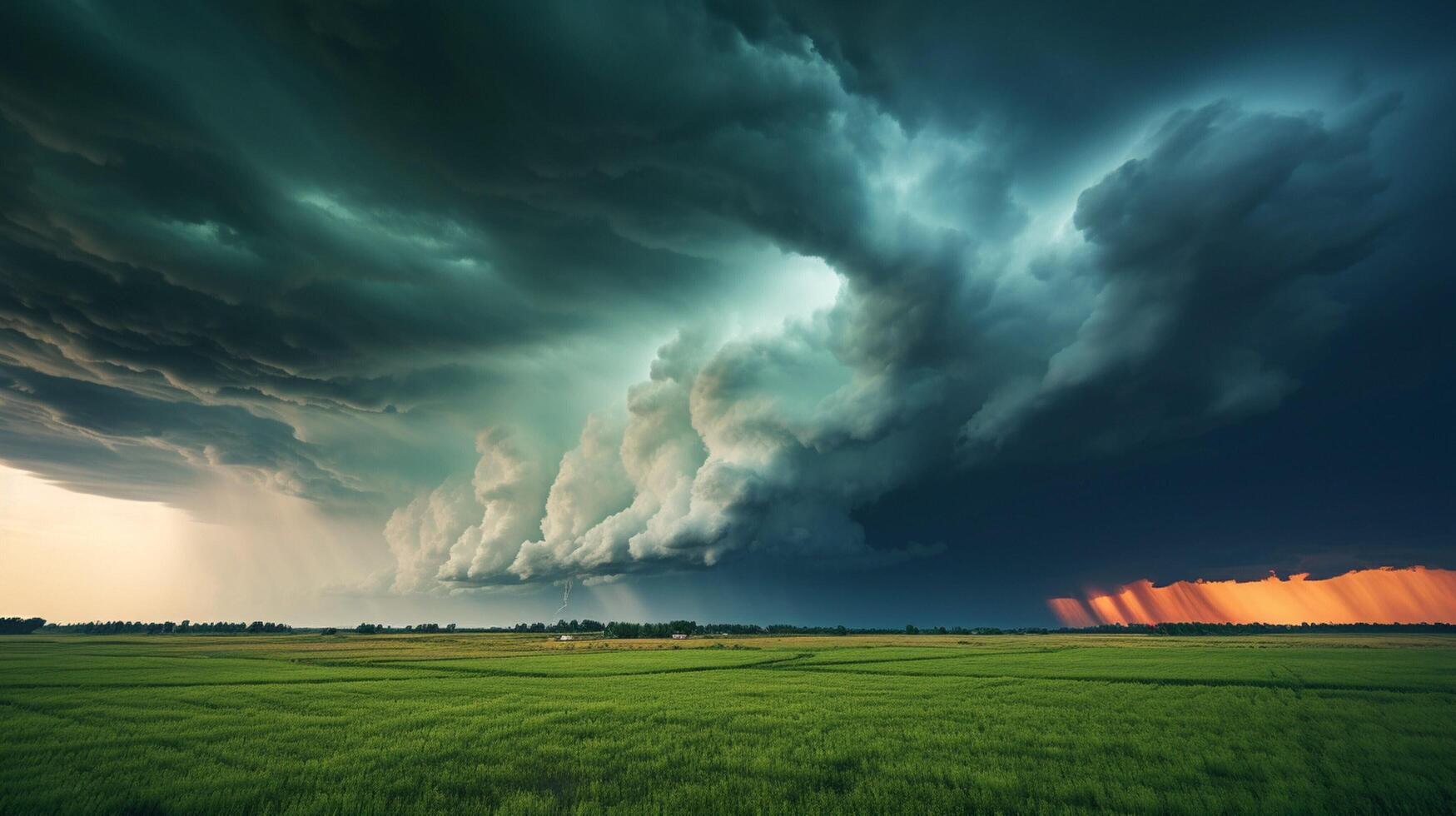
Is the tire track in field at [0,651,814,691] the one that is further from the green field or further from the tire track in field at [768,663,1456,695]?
the tire track in field at [768,663,1456,695]

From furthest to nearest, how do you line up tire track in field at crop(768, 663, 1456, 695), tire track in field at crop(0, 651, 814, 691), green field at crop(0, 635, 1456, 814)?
tire track in field at crop(0, 651, 814, 691) < tire track in field at crop(768, 663, 1456, 695) < green field at crop(0, 635, 1456, 814)

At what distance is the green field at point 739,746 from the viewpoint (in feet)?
45.4

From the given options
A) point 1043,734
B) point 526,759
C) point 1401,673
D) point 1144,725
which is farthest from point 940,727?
point 1401,673

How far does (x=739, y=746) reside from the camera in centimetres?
1894

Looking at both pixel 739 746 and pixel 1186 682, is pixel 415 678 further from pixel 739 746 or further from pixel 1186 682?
pixel 1186 682

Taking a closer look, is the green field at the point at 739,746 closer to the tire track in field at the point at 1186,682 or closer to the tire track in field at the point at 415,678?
the tire track in field at the point at 1186,682

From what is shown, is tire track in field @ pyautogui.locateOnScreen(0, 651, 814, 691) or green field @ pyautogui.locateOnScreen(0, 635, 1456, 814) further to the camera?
tire track in field @ pyautogui.locateOnScreen(0, 651, 814, 691)

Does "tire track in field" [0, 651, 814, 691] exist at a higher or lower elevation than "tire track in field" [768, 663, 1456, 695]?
higher

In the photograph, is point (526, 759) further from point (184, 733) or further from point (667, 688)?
point (667, 688)

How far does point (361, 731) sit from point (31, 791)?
8802 mm

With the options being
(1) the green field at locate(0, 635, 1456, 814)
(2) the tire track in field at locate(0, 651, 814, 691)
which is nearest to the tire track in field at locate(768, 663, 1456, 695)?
(1) the green field at locate(0, 635, 1456, 814)

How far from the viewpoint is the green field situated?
45.4ft

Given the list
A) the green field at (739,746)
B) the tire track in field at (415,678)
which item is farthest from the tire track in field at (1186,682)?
the tire track in field at (415,678)

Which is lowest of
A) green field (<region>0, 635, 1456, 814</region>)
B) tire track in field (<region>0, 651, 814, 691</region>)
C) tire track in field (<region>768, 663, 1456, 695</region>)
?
green field (<region>0, 635, 1456, 814</region>)
